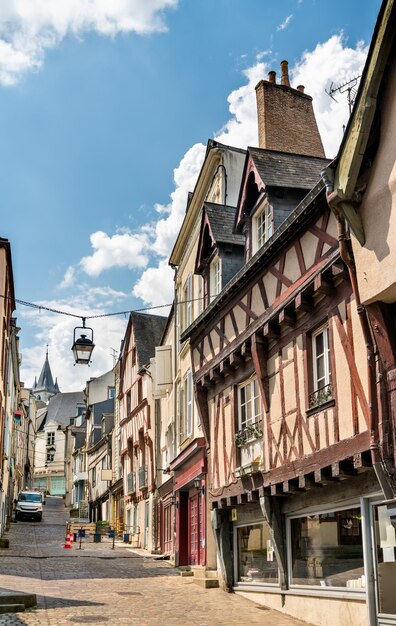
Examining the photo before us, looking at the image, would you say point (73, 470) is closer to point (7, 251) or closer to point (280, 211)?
point (7, 251)

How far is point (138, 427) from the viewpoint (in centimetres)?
3231

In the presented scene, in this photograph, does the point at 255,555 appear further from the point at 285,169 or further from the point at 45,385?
the point at 45,385

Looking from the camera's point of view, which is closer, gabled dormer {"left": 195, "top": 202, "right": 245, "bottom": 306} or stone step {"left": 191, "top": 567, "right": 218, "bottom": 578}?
stone step {"left": 191, "top": 567, "right": 218, "bottom": 578}

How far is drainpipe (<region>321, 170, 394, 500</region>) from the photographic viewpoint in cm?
913

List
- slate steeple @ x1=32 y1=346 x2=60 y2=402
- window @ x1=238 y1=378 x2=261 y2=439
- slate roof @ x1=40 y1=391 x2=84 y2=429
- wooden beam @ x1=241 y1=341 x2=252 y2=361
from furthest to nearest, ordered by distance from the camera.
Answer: slate steeple @ x1=32 y1=346 x2=60 y2=402, slate roof @ x1=40 y1=391 x2=84 y2=429, window @ x1=238 y1=378 x2=261 y2=439, wooden beam @ x1=241 y1=341 x2=252 y2=361

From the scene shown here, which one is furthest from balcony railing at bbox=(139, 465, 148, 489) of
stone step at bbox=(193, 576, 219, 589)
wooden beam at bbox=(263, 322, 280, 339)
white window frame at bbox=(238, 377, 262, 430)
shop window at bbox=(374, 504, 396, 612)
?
shop window at bbox=(374, 504, 396, 612)

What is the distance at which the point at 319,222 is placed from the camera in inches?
445

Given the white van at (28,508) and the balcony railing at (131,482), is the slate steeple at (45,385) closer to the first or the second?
the white van at (28,508)

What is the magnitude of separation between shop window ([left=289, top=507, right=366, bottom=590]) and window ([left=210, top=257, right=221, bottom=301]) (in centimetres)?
634

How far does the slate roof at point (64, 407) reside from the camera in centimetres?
9856

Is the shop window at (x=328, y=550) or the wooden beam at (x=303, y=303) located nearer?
the shop window at (x=328, y=550)

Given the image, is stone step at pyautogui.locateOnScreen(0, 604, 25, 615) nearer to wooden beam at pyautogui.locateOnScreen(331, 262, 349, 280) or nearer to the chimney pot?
wooden beam at pyautogui.locateOnScreen(331, 262, 349, 280)

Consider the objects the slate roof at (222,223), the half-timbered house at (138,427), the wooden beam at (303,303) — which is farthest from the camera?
the half-timbered house at (138,427)

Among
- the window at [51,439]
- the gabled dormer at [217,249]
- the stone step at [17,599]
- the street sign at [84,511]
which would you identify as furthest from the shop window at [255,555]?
the window at [51,439]
